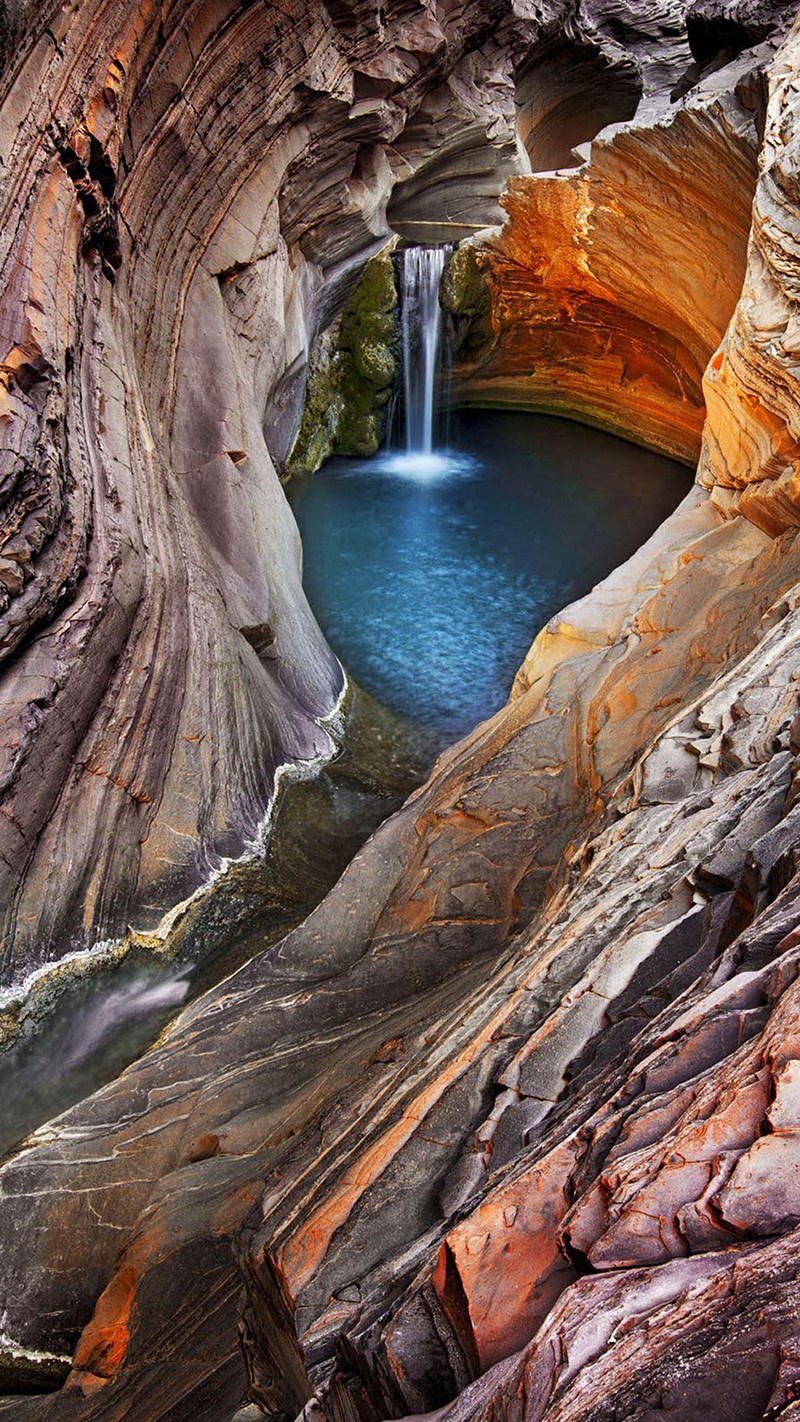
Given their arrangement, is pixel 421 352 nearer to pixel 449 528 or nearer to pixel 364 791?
pixel 449 528

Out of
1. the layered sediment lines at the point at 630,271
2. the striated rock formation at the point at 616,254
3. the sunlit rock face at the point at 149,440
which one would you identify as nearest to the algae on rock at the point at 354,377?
the striated rock formation at the point at 616,254

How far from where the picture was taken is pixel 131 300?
23.3 ft

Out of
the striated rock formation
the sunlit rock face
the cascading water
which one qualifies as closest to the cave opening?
the cascading water

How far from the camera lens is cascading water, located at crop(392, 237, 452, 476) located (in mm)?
13945

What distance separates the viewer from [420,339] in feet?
47.8

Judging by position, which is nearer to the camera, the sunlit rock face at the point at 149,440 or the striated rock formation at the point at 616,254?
the sunlit rock face at the point at 149,440

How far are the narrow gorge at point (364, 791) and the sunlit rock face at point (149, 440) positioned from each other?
4cm

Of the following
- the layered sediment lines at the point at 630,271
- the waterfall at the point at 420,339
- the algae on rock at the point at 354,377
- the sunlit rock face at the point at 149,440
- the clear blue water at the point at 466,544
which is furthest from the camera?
the waterfall at the point at 420,339

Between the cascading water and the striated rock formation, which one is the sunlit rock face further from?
the cascading water

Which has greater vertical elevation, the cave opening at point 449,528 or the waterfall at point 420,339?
the waterfall at point 420,339

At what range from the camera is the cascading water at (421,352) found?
45.8 ft

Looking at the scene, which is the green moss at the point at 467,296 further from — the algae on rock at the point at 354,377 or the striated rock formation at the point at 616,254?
the algae on rock at the point at 354,377

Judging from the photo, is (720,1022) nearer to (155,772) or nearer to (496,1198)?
(496,1198)

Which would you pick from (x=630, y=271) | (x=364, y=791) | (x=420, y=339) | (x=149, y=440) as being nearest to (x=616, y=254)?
(x=630, y=271)
